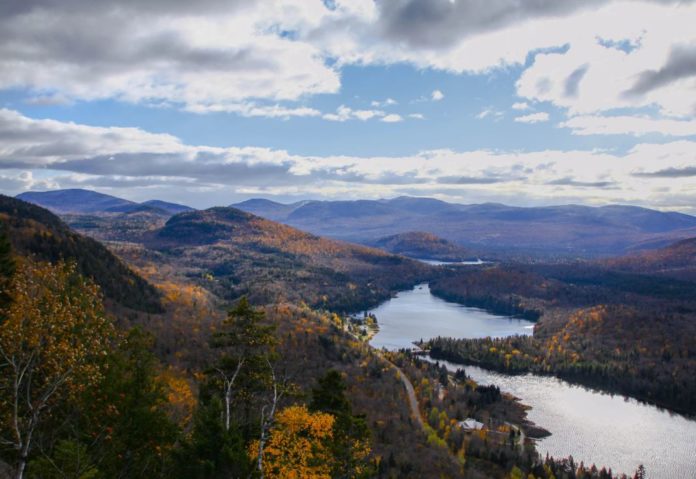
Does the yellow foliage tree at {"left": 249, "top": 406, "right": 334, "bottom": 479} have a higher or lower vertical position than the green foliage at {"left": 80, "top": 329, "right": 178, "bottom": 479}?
lower

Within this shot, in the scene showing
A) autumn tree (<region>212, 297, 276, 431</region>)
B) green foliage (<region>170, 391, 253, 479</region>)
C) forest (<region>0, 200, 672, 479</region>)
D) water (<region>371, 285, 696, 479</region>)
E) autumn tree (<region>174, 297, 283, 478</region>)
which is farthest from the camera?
water (<region>371, 285, 696, 479</region>)

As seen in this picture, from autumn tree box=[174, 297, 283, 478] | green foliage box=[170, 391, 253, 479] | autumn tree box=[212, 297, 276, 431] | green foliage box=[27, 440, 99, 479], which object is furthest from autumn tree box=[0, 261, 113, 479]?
autumn tree box=[212, 297, 276, 431]

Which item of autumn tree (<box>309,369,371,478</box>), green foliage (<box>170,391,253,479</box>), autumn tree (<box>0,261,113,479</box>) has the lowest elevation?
autumn tree (<box>309,369,371,478</box>)

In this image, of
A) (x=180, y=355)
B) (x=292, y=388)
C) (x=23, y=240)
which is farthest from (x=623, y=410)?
(x=23, y=240)

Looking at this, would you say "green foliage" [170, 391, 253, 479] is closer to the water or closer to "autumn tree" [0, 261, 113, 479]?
"autumn tree" [0, 261, 113, 479]

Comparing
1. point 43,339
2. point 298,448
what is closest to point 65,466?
point 43,339

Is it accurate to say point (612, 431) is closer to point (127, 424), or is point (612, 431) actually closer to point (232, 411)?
point (232, 411)
